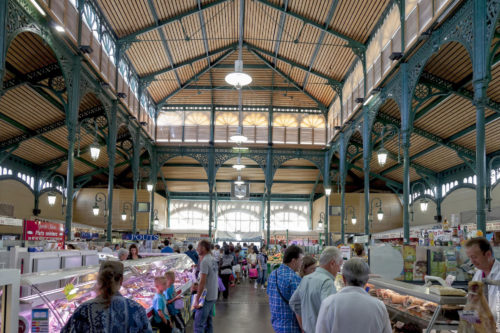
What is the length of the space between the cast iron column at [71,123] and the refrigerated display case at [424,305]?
10.5 metres

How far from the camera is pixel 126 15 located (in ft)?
A: 59.5

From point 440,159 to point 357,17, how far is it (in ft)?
43.2

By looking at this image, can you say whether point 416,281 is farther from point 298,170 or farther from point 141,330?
point 298,170

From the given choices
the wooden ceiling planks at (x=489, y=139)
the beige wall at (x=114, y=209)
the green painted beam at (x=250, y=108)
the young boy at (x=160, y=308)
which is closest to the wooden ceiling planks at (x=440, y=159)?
the wooden ceiling planks at (x=489, y=139)

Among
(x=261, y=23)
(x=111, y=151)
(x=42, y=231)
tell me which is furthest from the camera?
(x=261, y=23)

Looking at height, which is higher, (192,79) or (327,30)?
(192,79)

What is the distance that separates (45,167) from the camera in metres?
29.5

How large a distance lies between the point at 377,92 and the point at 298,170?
18.3 meters

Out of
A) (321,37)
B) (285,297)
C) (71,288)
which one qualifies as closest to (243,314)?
(285,297)

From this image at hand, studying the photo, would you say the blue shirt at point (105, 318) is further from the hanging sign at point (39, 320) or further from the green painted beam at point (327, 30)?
the green painted beam at point (327, 30)

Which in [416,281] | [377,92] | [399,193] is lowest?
[416,281]

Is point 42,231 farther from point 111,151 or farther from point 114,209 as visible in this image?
point 114,209

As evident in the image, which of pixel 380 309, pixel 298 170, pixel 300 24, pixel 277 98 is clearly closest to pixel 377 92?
pixel 300 24

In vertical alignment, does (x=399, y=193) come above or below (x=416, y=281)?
above
